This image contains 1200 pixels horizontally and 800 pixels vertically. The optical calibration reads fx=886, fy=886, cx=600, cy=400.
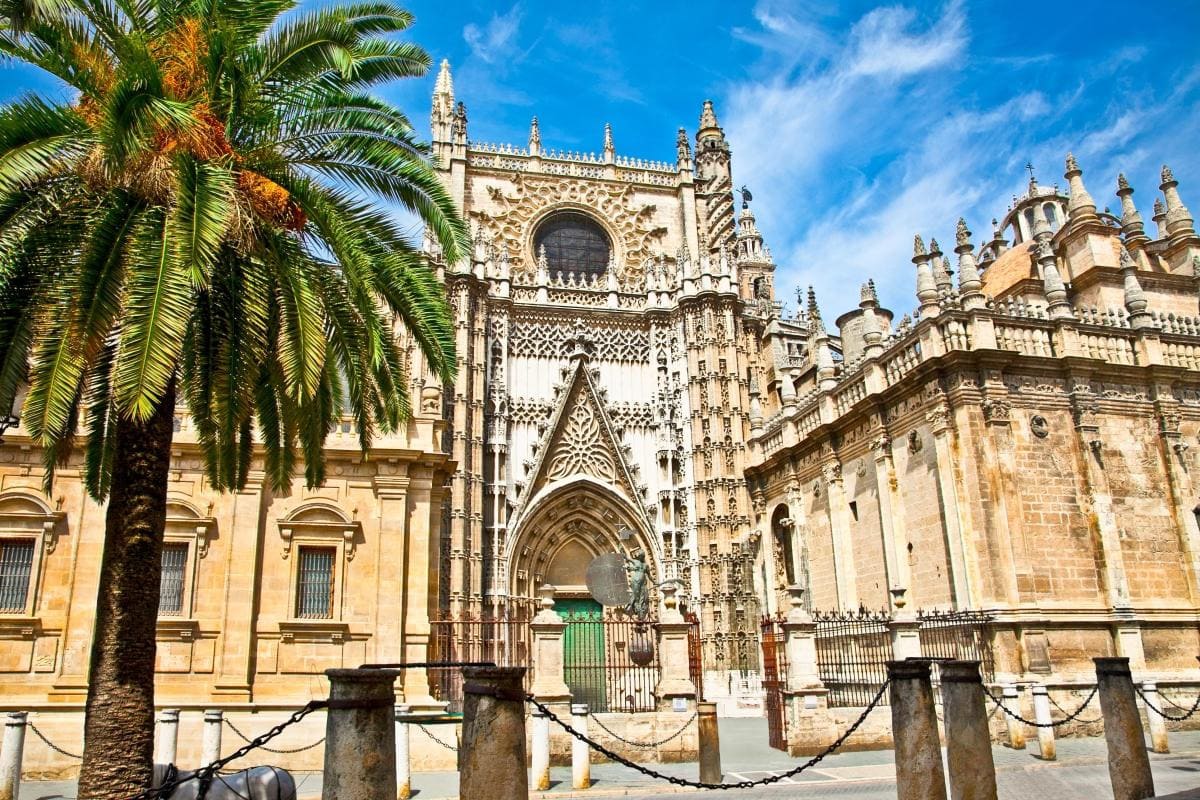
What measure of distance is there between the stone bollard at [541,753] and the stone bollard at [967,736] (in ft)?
18.0

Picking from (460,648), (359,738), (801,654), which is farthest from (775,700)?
(359,738)

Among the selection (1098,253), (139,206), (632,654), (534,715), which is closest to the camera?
(139,206)

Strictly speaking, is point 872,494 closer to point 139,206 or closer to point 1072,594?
point 1072,594

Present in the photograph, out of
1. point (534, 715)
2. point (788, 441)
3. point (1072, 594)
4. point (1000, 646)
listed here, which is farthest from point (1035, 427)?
point (534, 715)

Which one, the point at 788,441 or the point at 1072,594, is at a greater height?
the point at 788,441

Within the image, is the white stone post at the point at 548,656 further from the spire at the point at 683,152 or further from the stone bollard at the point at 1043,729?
the spire at the point at 683,152

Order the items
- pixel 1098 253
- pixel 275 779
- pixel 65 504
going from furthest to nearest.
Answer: pixel 1098 253
pixel 65 504
pixel 275 779

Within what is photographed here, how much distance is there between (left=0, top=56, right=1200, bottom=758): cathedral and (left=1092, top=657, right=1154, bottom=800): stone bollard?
7.22 metres

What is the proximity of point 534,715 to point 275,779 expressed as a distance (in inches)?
188

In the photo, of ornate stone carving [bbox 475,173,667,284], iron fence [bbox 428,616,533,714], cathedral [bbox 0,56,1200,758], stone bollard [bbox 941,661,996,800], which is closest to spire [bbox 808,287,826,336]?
cathedral [bbox 0,56,1200,758]

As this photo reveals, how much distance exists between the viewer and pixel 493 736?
5805 mm

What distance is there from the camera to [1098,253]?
76.7 ft

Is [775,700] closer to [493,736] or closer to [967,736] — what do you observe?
[967,736]

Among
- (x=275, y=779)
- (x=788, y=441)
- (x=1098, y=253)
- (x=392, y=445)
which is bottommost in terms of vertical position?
(x=275, y=779)
